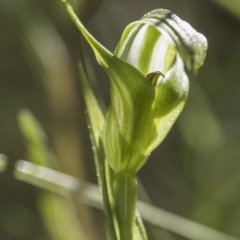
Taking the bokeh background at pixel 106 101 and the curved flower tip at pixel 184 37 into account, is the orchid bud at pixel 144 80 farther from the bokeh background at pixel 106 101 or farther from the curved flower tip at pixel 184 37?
the bokeh background at pixel 106 101

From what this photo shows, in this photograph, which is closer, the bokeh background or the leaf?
the leaf

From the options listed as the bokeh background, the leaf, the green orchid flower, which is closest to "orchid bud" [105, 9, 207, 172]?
the green orchid flower

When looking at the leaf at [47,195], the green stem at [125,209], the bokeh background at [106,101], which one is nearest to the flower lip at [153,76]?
the green stem at [125,209]

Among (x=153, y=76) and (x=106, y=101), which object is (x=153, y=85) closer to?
(x=153, y=76)

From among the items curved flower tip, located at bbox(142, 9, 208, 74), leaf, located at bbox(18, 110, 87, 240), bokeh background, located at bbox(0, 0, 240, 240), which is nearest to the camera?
curved flower tip, located at bbox(142, 9, 208, 74)

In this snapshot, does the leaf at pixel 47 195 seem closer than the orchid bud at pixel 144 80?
No

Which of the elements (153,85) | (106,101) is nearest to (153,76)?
(153,85)

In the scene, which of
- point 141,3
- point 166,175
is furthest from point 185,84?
point 141,3

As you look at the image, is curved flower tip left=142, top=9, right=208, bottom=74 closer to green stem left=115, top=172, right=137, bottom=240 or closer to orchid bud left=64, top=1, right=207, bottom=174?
orchid bud left=64, top=1, right=207, bottom=174

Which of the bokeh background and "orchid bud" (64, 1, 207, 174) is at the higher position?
"orchid bud" (64, 1, 207, 174)
